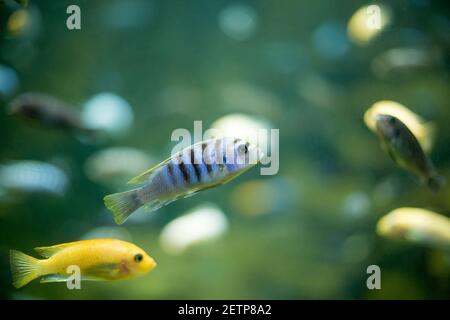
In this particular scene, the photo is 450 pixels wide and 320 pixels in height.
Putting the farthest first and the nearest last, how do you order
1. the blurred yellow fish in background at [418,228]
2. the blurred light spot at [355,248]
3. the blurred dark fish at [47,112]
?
the blurred light spot at [355,248] < the blurred dark fish at [47,112] < the blurred yellow fish in background at [418,228]

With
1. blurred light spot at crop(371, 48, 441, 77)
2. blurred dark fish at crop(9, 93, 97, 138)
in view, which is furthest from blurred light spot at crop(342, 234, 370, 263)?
Result: blurred dark fish at crop(9, 93, 97, 138)

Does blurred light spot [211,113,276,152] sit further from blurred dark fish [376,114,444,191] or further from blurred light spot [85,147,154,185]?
blurred dark fish [376,114,444,191]

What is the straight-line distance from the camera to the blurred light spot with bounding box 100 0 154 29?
7.23 metres

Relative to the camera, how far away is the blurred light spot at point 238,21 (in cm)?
792

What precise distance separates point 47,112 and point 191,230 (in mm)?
2190

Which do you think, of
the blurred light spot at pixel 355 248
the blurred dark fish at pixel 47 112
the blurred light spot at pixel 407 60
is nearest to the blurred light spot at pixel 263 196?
the blurred light spot at pixel 355 248

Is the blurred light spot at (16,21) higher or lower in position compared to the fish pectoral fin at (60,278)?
higher

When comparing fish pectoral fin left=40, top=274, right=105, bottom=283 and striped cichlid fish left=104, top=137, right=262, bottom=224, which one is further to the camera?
fish pectoral fin left=40, top=274, right=105, bottom=283

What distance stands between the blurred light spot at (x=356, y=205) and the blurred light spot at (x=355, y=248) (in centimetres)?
31

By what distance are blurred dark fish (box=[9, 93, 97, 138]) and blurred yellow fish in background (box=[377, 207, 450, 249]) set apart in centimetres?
287

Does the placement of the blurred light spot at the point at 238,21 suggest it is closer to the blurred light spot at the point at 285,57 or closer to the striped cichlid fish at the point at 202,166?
the blurred light spot at the point at 285,57

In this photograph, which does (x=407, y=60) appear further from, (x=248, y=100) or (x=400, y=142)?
(x=400, y=142)

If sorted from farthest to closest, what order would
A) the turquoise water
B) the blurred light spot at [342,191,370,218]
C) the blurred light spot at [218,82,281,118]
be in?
the blurred light spot at [218,82,281,118]
the blurred light spot at [342,191,370,218]
the turquoise water
